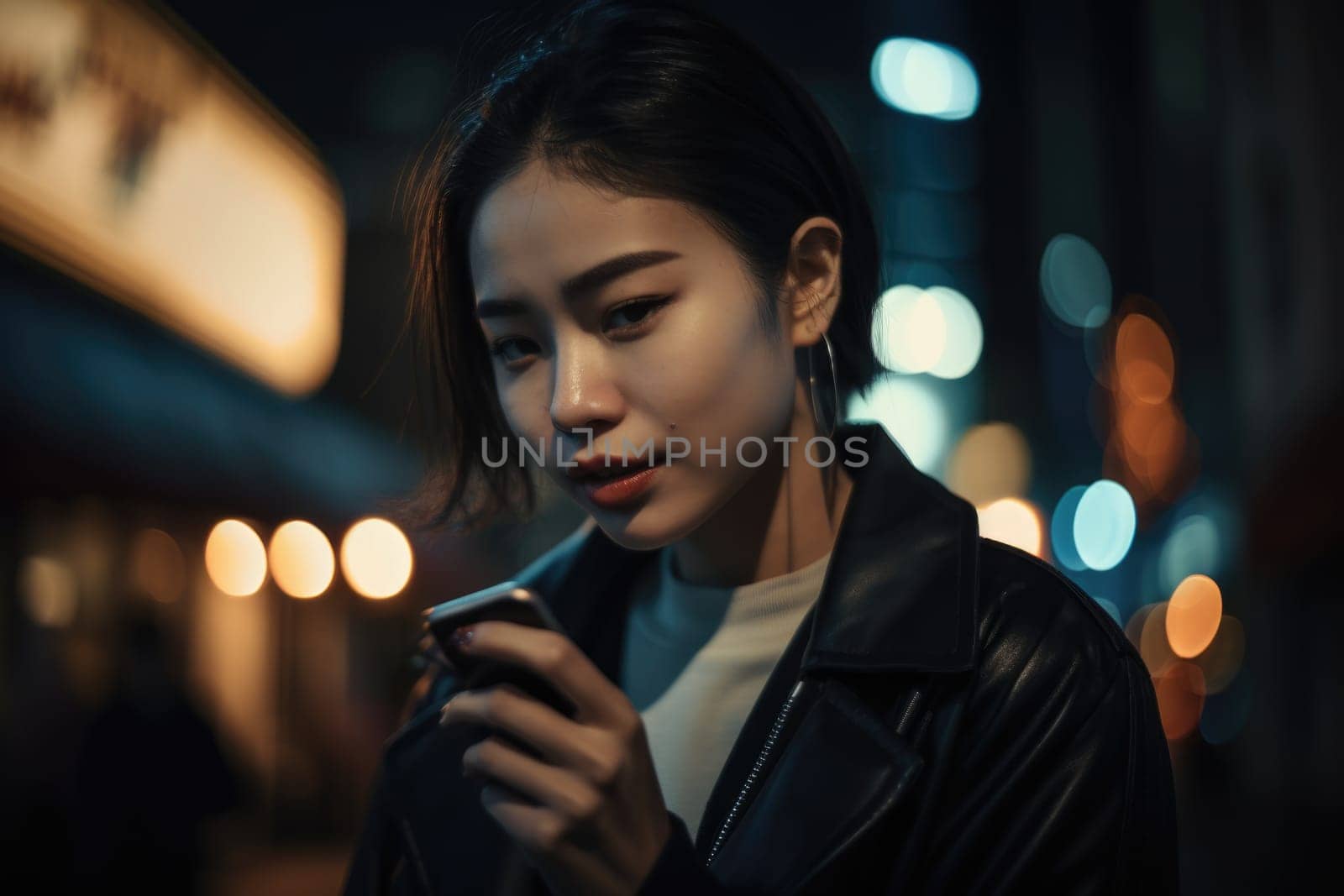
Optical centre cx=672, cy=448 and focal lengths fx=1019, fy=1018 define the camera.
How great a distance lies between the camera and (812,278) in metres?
1.53

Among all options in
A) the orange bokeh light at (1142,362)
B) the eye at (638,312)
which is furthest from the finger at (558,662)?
the orange bokeh light at (1142,362)

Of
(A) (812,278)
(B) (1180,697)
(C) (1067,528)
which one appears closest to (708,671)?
(A) (812,278)

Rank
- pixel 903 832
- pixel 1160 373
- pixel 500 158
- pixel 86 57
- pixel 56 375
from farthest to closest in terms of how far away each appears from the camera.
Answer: pixel 1160 373 < pixel 56 375 < pixel 86 57 < pixel 500 158 < pixel 903 832

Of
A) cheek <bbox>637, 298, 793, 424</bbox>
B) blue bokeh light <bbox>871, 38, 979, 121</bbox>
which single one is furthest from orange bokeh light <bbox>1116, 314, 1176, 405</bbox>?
cheek <bbox>637, 298, 793, 424</bbox>

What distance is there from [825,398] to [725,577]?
13.2 inches

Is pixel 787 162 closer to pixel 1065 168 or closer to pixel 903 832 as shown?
pixel 903 832

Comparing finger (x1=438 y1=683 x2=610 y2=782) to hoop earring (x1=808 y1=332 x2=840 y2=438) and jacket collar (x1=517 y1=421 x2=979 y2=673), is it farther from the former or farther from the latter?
hoop earring (x1=808 y1=332 x2=840 y2=438)

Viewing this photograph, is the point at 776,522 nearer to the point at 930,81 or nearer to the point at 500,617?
the point at 500,617

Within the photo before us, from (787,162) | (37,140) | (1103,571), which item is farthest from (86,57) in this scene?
(1103,571)

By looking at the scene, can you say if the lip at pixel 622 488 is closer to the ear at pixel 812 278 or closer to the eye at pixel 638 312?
the eye at pixel 638 312

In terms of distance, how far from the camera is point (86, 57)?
12.6ft

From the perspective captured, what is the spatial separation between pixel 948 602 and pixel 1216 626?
20.5 m

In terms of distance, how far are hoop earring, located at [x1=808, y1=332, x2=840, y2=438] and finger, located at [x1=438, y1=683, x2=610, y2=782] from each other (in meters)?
0.74

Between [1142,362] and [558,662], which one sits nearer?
[558,662]
